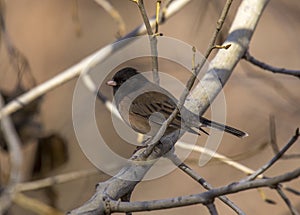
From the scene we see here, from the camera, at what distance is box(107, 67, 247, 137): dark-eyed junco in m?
2.24

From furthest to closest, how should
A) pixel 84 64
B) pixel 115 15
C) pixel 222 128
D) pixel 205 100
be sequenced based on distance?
pixel 115 15 → pixel 84 64 → pixel 222 128 → pixel 205 100

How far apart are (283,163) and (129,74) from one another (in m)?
2.01

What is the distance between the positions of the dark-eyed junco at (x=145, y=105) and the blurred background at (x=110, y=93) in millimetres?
791

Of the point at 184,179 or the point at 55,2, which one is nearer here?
the point at 184,179

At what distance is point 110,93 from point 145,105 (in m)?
1.86

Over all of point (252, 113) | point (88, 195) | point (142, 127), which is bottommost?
point (88, 195)

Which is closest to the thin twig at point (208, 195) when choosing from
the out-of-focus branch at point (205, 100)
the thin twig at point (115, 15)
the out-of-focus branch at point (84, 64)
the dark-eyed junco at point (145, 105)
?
the out-of-focus branch at point (205, 100)

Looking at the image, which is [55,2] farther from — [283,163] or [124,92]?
[124,92]

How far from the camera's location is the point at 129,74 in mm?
2764

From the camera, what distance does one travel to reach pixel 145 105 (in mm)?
2533

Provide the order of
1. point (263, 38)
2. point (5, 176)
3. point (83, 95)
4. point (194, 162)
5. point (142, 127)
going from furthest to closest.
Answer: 1. point (263, 38)
2. point (83, 95)
3. point (5, 176)
4. point (194, 162)
5. point (142, 127)

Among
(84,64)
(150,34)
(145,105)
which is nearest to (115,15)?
(84,64)

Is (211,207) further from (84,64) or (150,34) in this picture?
(84,64)

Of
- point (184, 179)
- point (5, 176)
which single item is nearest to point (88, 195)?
point (184, 179)
